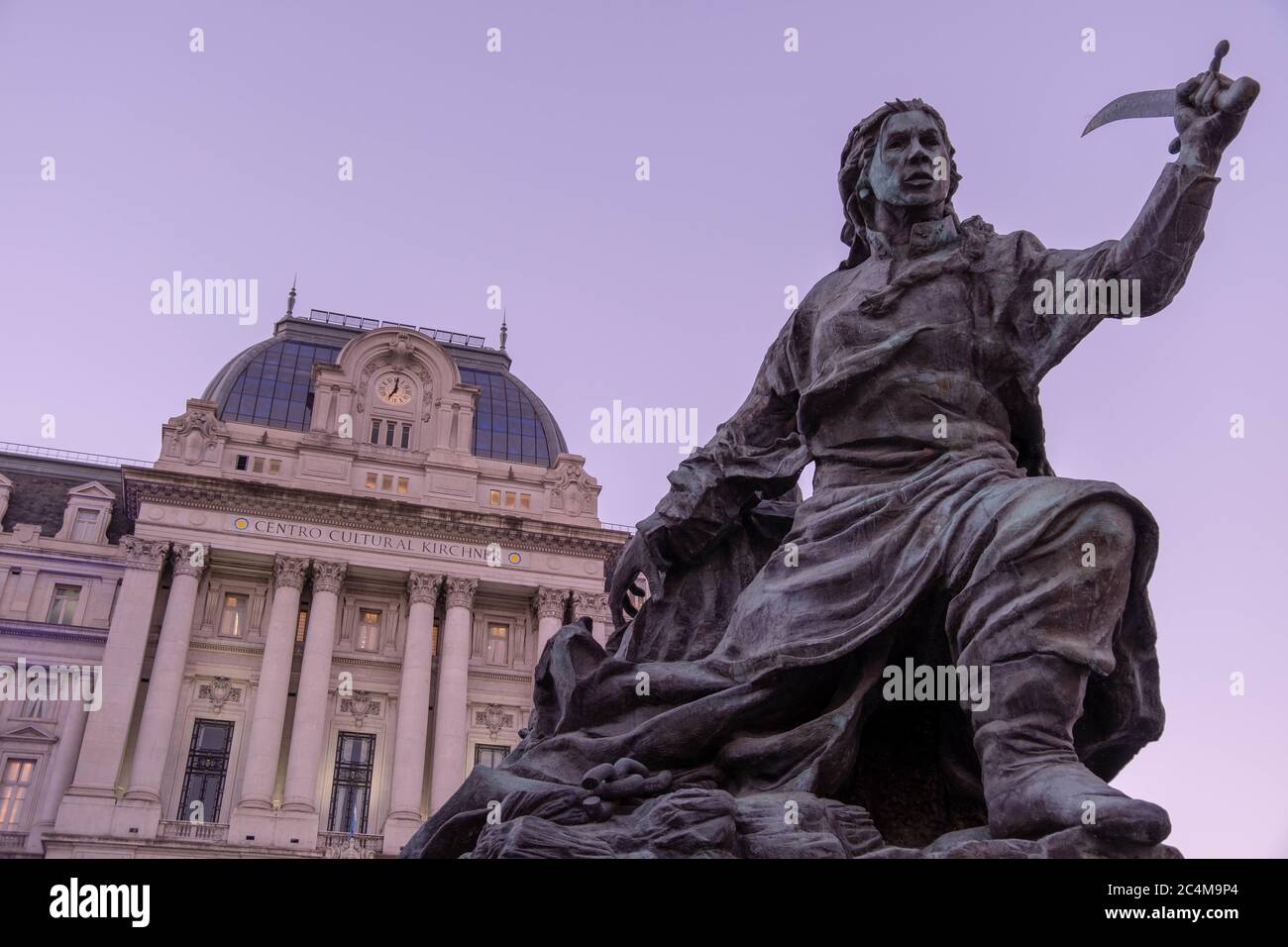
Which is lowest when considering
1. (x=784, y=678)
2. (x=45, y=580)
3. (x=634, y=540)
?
(x=784, y=678)

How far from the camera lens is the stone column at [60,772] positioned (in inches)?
1569

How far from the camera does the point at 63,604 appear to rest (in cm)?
4562

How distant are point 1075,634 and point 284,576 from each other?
142ft

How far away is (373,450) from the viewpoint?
48438mm

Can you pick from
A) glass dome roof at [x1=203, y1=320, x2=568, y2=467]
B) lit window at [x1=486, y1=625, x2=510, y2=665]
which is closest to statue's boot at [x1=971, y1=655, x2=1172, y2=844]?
lit window at [x1=486, y1=625, x2=510, y2=665]

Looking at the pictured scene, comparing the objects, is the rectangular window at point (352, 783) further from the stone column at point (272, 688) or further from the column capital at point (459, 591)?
the column capital at point (459, 591)

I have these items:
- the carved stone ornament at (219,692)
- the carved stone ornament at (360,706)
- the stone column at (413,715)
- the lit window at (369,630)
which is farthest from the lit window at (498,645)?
the carved stone ornament at (219,692)

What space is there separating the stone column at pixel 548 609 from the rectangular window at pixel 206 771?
38.8 ft

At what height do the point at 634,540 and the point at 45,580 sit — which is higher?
the point at 45,580

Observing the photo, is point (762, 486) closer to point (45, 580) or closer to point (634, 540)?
point (634, 540)

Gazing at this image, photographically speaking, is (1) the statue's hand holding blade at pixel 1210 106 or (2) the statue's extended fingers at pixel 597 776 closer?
(1) the statue's hand holding blade at pixel 1210 106

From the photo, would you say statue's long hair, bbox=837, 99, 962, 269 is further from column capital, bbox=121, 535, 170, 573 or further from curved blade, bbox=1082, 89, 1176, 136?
column capital, bbox=121, 535, 170, 573
